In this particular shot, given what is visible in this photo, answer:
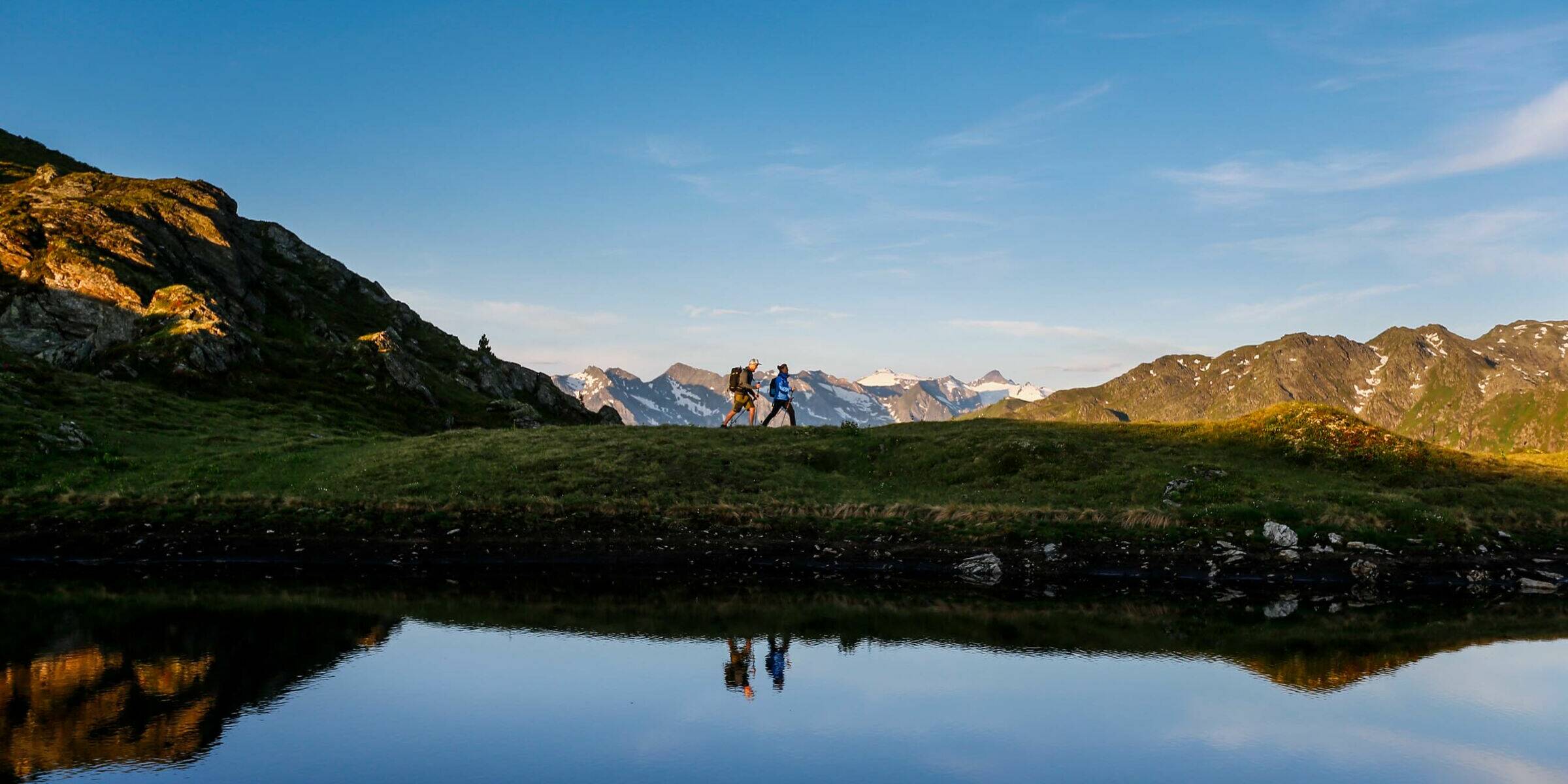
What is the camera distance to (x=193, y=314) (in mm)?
74938

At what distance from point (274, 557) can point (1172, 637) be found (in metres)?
33.4

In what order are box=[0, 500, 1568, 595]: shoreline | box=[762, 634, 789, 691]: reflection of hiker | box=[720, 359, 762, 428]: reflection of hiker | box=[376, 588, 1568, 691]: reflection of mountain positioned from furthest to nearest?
1. box=[720, 359, 762, 428]: reflection of hiker
2. box=[0, 500, 1568, 595]: shoreline
3. box=[376, 588, 1568, 691]: reflection of mountain
4. box=[762, 634, 789, 691]: reflection of hiker

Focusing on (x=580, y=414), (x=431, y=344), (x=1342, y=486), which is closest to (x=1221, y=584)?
(x=1342, y=486)

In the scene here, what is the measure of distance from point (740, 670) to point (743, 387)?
100 feet

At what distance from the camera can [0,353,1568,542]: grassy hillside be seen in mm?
40031

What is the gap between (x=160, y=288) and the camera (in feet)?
265

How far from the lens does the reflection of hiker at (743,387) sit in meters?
50.9

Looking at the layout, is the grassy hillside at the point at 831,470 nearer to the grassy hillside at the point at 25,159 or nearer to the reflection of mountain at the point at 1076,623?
the reflection of mountain at the point at 1076,623

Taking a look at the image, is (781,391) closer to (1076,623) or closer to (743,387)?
(743,387)

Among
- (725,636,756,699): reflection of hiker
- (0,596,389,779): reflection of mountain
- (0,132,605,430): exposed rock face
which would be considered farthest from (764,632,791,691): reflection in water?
(0,132,605,430): exposed rock face

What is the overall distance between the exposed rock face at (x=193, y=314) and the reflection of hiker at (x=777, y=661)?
60273mm

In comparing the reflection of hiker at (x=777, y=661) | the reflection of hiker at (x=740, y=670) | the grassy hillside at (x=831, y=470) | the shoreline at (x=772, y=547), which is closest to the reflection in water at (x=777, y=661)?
the reflection of hiker at (x=777, y=661)

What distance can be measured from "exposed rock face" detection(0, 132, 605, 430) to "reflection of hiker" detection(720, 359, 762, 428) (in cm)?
3633

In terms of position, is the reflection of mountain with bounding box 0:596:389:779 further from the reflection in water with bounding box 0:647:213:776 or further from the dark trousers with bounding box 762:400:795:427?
the dark trousers with bounding box 762:400:795:427
